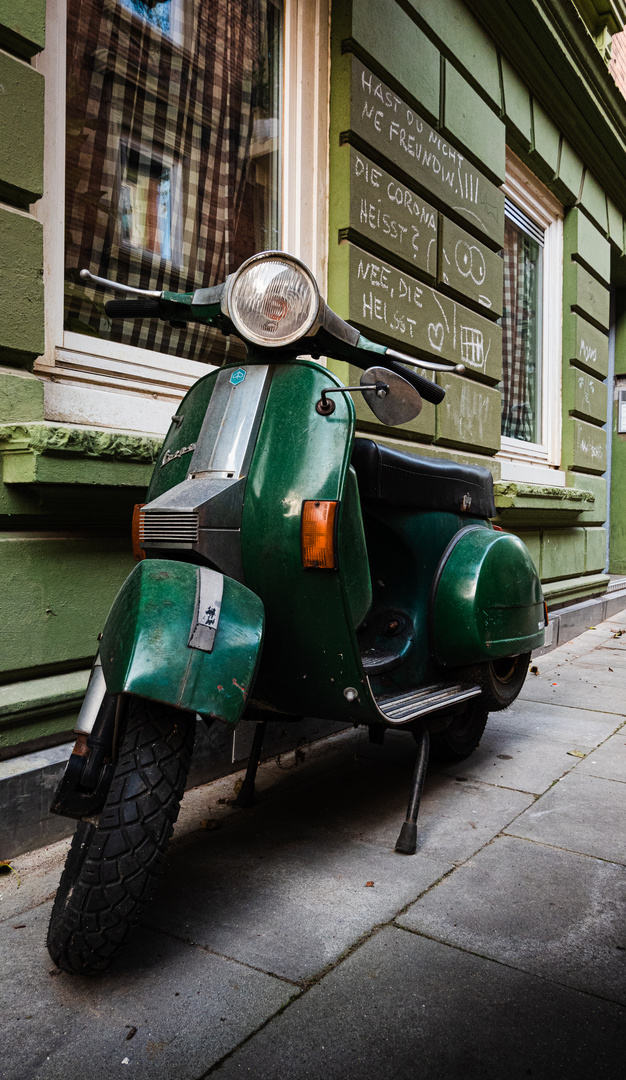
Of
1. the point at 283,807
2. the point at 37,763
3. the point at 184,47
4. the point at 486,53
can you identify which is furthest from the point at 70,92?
the point at 486,53

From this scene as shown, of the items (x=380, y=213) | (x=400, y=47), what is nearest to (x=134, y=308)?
(x=380, y=213)

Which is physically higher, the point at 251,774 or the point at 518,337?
the point at 518,337

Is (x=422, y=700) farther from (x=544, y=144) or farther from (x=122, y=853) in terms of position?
(x=544, y=144)

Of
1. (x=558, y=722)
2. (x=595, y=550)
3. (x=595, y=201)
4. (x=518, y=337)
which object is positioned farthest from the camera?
(x=595, y=201)

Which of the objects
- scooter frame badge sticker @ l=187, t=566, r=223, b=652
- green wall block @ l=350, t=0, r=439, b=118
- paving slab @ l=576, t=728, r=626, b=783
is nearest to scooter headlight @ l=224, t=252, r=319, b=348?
scooter frame badge sticker @ l=187, t=566, r=223, b=652

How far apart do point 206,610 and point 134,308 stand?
1070 millimetres

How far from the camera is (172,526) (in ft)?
6.22

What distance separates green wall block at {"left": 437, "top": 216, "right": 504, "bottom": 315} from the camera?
5.01m

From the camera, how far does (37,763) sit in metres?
2.40

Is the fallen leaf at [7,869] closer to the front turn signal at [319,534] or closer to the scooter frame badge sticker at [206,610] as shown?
the scooter frame badge sticker at [206,610]

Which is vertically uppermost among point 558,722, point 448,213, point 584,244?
point 584,244

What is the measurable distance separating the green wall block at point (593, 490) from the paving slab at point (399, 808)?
4651mm

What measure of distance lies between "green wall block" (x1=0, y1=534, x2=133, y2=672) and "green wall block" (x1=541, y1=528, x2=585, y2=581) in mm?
4313

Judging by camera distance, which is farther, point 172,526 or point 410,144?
point 410,144
